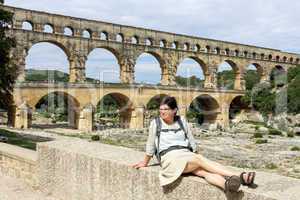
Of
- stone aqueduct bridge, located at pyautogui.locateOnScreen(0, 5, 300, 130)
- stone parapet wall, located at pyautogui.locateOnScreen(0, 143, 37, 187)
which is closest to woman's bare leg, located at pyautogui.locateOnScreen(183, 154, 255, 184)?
stone parapet wall, located at pyautogui.locateOnScreen(0, 143, 37, 187)

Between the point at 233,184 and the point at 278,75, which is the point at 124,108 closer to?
the point at 278,75

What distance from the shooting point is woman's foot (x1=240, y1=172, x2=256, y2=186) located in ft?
12.4

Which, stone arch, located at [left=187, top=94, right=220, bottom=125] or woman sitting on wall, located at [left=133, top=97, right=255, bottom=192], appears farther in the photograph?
stone arch, located at [left=187, top=94, right=220, bottom=125]

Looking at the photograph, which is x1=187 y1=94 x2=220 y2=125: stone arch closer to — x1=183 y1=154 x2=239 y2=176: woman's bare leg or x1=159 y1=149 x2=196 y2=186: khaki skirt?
x1=159 y1=149 x2=196 y2=186: khaki skirt

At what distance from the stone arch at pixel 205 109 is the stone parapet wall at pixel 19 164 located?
41211 millimetres

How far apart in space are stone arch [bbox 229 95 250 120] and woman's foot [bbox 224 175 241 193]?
51.6 metres

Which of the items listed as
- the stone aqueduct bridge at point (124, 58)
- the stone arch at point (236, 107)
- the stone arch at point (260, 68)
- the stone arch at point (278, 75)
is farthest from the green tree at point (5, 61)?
the stone arch at point (260, 68)

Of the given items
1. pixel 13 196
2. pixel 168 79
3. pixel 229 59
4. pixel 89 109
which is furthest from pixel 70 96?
pixel 13 196

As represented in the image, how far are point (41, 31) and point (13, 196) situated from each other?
107 ft

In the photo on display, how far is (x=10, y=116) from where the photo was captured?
33000 millimetres

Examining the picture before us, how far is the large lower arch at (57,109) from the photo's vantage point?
125ft

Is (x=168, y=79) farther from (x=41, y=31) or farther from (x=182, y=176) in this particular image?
(x=182, y=176)

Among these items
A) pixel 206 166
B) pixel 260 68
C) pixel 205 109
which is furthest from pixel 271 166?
pixel 260 68

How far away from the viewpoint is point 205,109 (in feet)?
173
